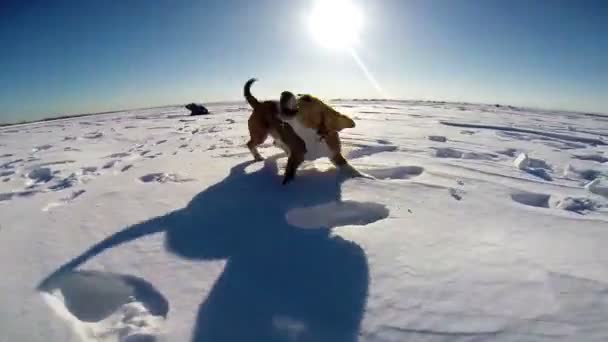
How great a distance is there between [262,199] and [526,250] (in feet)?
5.91

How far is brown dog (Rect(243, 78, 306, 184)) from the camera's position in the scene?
3051mm

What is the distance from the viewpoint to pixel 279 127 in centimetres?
348

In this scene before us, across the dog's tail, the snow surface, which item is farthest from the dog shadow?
the dog's tail

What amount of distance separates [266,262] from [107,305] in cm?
78

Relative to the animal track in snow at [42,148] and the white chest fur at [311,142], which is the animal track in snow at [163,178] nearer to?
the white chest fur at [311,142]

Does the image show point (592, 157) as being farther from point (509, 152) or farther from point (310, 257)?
point (310, 257)

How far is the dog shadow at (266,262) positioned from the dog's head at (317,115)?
576mm

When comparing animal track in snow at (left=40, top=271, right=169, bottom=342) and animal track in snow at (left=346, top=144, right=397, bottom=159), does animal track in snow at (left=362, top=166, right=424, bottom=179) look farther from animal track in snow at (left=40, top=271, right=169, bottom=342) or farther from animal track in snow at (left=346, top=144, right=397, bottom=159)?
animal track in snow at (left=40, top=271, right=169, bottom=342)

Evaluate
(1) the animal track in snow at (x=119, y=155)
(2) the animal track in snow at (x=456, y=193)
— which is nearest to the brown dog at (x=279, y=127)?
(2) the animal track in snow at (x=456, y=193)

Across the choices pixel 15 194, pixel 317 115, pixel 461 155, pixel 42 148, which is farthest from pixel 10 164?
pixel 461 155

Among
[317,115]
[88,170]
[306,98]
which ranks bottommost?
[88,170]

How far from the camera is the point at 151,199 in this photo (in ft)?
9.70

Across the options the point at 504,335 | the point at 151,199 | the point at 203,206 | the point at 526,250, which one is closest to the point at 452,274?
the point at 504,335

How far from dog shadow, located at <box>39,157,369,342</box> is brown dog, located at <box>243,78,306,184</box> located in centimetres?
26
